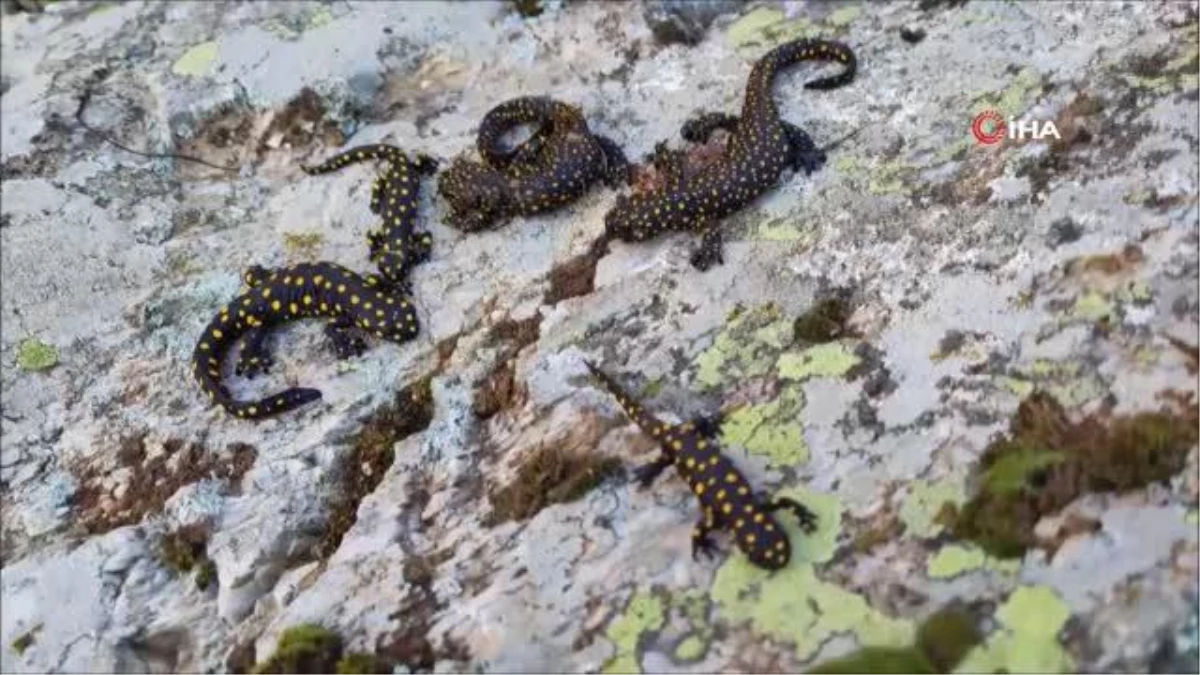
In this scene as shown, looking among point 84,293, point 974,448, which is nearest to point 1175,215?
point 974,448

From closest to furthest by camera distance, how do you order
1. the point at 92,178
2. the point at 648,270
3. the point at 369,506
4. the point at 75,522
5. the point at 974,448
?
the point at 974,448, the point at 369,506, the point at 75,522, the point at 648,270, the point at 92,178

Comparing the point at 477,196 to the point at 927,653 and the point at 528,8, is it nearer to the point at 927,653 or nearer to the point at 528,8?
the point at 528,8

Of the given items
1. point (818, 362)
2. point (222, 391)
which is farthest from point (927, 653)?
point (222, 391)

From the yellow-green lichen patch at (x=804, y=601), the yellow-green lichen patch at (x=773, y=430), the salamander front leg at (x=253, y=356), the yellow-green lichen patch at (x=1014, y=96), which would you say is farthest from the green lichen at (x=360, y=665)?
the yellow-green lichen patch at (x=1014, y=96)

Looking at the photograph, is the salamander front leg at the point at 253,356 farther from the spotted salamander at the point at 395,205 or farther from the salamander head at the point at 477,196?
the salamander head at the point at 477,196

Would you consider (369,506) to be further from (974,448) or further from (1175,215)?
(1175,215)
